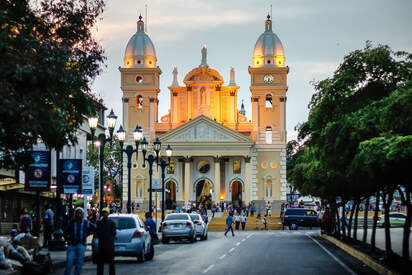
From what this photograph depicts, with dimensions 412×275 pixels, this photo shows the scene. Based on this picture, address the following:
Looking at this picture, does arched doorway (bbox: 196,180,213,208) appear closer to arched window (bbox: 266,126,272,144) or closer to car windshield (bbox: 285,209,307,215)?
arched window (bbox: 266,126,272,144)

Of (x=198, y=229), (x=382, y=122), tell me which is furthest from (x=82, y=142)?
(x=382, y=122)

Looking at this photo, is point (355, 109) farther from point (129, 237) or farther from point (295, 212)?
point (295, 212)

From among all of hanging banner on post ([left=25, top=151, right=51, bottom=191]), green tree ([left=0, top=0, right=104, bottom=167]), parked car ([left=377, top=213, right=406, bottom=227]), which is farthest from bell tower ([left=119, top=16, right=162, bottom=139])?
green tree ([left=0, top=0, right=104, bottom=167])

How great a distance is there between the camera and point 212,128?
8119cm

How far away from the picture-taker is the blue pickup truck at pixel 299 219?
189ft

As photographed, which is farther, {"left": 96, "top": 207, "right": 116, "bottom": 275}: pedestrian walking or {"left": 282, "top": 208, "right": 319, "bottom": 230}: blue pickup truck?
{"left": 282, "top": 208, "right": 319, "bottom": 230}: blue pickup truck

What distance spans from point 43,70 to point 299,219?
47.5 meters

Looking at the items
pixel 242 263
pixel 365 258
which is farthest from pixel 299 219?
pixel 242 263

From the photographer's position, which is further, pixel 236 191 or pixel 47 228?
pixel 236 191

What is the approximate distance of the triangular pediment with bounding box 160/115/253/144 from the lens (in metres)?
80.9

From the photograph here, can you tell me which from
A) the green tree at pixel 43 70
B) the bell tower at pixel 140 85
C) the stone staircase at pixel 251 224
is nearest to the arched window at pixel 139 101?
the bell tower at pixel 140 85

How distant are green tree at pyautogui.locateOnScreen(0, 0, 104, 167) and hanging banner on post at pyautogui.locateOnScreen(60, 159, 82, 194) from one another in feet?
27.9

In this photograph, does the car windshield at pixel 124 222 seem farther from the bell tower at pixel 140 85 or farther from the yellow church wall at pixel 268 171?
the bell tower at pixel 140 85

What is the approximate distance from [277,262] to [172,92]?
221 ft
